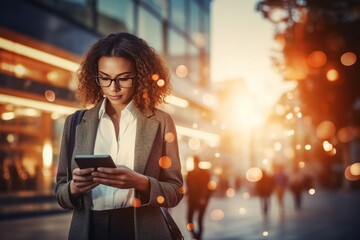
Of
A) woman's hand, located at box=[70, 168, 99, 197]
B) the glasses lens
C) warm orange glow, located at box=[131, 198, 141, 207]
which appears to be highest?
the glasses lens

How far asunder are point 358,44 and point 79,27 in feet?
35.3

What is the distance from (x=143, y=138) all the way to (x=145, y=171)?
7.0 inches

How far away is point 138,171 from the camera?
8.75 feet

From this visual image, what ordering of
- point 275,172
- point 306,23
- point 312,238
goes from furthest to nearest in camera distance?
point 275,172 → point 306,23 → point 312,238

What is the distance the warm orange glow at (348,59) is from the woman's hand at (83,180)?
34.5 ft

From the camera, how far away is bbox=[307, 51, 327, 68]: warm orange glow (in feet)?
40.9

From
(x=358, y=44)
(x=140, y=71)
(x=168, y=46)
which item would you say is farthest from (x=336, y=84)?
(x=168, y=46)

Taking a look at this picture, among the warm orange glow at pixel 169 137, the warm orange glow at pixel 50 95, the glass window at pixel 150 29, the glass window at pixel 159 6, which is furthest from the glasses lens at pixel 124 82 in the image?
the glass window at pixel 159 6

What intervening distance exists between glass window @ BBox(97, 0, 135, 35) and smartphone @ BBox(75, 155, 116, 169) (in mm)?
18730

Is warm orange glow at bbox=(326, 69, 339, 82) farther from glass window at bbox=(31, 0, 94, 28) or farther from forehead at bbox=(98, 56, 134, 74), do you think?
forehead at bbox=(98, 56, 134, 74)

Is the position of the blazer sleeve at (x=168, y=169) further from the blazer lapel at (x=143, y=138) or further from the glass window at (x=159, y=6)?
the glass window at (x=159, y=6)

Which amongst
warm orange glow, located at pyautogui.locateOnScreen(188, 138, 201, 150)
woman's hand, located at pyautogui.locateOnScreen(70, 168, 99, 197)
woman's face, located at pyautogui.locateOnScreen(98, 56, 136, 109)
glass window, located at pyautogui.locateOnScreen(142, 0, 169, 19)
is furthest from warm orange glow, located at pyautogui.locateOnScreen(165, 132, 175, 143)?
warm orange glow, located at pyautogui.locateOnScreen(188, 138, 201, 150)

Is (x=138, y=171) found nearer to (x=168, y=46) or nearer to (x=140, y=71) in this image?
(x=140, y=71)

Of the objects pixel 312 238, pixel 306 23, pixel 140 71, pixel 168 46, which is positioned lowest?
pixel 312 238
